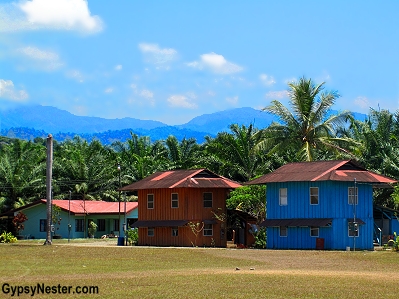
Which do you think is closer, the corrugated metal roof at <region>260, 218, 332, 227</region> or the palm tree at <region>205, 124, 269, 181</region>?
the corrugated metal roof at <region>260, 218, 332, 227</region>

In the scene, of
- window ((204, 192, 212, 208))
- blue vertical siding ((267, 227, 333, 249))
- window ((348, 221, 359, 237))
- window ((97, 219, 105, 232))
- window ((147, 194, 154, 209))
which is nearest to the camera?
blue vertical siding ((267, 227, 333, 249))

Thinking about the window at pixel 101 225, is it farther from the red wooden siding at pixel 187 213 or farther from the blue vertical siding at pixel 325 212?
the blue vertical siding at pixel 325 212

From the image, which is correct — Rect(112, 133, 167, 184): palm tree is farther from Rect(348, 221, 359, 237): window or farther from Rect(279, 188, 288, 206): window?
Rect(348, 221, 359, 237): window

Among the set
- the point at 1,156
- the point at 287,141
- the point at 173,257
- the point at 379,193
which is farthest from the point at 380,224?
the point at 1,156

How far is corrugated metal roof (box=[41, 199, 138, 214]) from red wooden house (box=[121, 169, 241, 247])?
15.0m

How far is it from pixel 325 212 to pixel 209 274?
2164 centimetres

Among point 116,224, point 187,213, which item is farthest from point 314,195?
point 116,224

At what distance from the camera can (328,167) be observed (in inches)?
1868

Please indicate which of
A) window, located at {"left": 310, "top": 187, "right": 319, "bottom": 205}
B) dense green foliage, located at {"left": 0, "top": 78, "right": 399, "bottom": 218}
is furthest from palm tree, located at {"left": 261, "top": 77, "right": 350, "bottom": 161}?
window, located at {"left": 310, "top": 187, "right": 319, "bottom": 205}

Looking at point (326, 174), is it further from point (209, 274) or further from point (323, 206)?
point (209, 274)

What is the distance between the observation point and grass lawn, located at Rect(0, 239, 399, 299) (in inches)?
801

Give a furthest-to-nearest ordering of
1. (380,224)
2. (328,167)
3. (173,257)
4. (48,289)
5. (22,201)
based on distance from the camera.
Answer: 1. (22,201)
2. (380,224)
3. (328,167)
4. (173,257)
5. (48,289)

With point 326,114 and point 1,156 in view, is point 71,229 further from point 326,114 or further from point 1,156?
point 326,114

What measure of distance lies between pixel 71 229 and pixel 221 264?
133 feet
